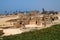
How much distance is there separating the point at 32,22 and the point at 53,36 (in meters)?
19.1

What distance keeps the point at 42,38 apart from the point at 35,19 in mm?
19232

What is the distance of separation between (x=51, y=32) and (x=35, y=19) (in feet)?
55.7

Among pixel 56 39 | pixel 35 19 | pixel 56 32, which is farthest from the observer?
pixel 35 19

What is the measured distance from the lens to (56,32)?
19734 millimetres

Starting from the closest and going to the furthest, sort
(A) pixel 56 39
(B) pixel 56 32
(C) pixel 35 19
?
(A) pixel 56 39 < (B) pixel 56 32 < (C) pixel 35 19

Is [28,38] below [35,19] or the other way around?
the other way around

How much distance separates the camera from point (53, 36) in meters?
18.3

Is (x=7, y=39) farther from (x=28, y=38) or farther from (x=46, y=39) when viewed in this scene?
(x=46, y=39)

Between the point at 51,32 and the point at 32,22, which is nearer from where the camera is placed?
the point at 51,32

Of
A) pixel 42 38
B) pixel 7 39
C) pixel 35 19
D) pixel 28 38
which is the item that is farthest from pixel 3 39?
pixel 35 19

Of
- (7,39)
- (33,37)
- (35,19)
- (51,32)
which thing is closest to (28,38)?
(33,37)

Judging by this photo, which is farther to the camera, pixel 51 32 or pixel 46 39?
pixel 51 32

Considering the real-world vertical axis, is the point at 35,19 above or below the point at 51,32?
below

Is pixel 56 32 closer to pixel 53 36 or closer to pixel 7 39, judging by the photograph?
pixel 53 36
